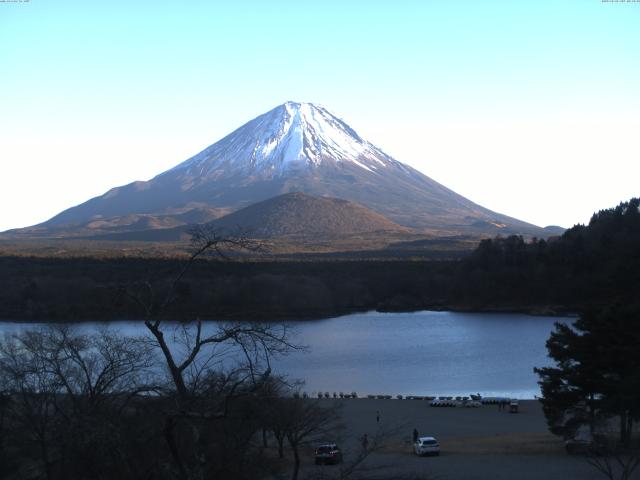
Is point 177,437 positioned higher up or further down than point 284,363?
higher up

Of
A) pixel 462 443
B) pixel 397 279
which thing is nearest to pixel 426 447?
pixel 462 443

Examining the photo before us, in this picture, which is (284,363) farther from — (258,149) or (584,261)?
(258,149)

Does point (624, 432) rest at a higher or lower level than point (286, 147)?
lower

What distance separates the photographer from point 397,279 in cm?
5150

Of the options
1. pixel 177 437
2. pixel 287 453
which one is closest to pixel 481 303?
pixel 287 453

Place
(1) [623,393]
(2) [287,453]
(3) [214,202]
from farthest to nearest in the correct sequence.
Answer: (3) [214,202], (2) [287,453], (1) [623,393]

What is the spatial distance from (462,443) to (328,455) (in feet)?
12.7

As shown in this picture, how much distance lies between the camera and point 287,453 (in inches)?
489

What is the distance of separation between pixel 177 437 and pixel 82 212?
125m

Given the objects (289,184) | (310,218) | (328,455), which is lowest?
(328,455)

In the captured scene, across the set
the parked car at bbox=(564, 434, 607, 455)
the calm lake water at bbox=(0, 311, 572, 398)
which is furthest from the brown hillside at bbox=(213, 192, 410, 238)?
the parked car at bbox=(564, 434, 607, 455)

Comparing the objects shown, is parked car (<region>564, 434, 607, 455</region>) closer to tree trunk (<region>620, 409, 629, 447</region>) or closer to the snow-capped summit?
tree trunk (<region>620, 409, 629, 447</region>)

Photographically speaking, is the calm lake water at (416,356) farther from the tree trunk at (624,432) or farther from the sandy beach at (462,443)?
the tree trunk at (624,432)

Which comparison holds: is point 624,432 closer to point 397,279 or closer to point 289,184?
point 397,279
